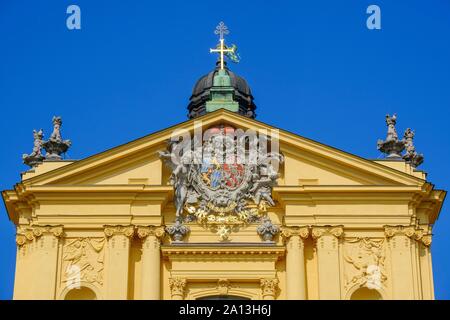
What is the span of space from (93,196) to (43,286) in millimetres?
2842

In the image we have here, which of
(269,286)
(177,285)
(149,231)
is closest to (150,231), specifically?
(149,231)

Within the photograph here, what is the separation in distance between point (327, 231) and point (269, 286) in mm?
2126

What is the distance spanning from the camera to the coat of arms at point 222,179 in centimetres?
3772

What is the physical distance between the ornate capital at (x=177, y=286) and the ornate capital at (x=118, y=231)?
1.65 m

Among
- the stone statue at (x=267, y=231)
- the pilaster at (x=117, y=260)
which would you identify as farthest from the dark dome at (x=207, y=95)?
the pilaster at (x=117, y=260)

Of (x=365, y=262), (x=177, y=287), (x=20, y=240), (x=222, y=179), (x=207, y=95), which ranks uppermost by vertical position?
(x=207, y=95)

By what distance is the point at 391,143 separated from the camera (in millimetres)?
38438

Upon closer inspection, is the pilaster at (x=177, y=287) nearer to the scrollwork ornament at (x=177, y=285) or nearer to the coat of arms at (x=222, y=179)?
the scrollwork ornament at (x=177, y=285)

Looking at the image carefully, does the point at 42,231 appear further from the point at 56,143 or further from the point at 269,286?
the point at 269,286

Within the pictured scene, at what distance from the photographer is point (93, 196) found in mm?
37500

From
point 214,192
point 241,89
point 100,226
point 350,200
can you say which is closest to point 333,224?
point 350,200
